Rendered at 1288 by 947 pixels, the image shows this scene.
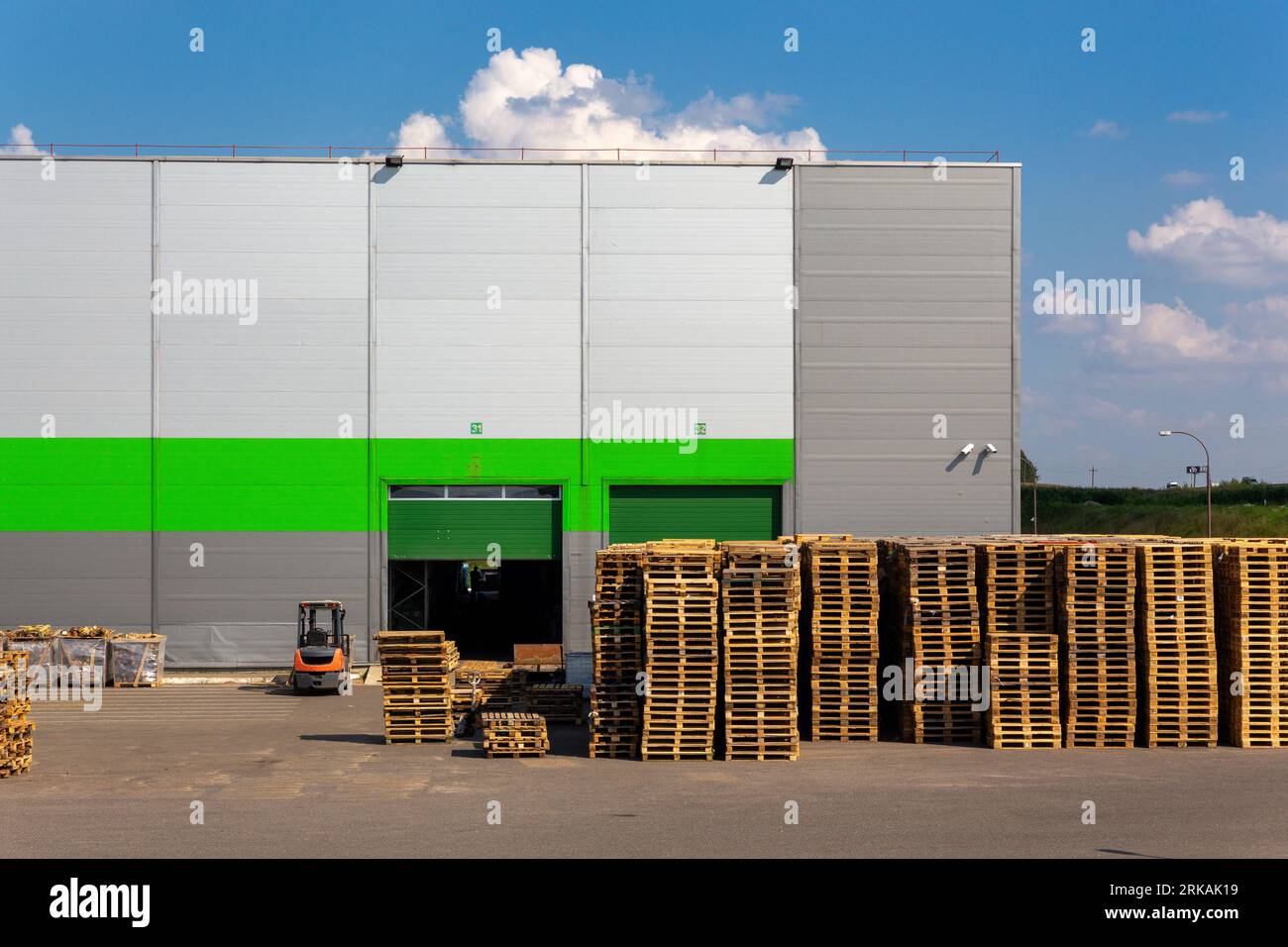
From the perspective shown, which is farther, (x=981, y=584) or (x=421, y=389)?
(x=421, y=389)

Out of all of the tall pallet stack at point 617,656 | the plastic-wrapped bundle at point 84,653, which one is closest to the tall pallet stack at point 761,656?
the tall pallet stack at point 617,656

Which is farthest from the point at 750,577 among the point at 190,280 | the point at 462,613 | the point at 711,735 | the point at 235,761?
the point at 462,613

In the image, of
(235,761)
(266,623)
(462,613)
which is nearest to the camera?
(235,761)

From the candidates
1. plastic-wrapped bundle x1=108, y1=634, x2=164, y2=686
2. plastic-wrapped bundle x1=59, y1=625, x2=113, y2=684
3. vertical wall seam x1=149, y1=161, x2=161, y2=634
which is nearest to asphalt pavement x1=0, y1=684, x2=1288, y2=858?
plastic-wrapped bundle x1=108, y1=634, x2=164, y2=686

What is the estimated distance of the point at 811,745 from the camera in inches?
818

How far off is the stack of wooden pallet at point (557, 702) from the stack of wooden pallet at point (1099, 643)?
864 centimetres

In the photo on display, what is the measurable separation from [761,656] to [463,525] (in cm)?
1485

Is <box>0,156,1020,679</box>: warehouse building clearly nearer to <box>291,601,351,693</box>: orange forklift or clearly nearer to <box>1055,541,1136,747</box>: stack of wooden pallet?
<box>291,601,351,693</box>: orange forklift

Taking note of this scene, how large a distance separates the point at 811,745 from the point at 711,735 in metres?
2.02

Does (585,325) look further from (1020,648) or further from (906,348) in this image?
(1020,648)

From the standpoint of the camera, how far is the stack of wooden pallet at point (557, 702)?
23.4 metres

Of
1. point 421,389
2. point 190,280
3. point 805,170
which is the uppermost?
point 805,170

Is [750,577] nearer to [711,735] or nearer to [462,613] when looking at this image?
[711,735]
